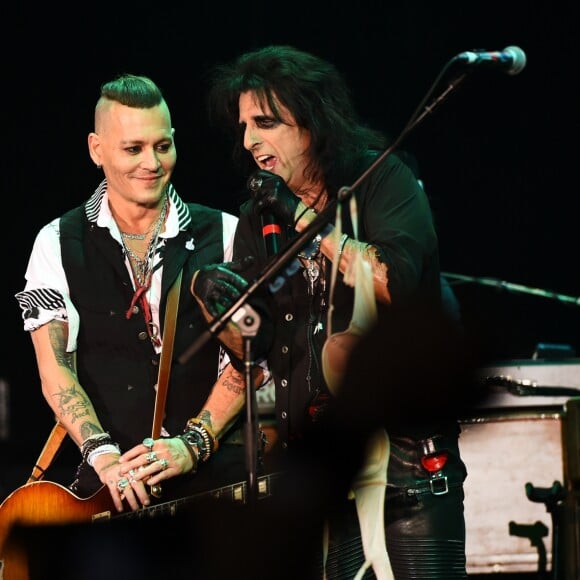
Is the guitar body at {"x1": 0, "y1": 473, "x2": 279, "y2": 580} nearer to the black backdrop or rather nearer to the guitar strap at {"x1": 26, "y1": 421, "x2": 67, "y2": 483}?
the guitar strap at {"x1": 26, "y1": 421, "x2": 67, "y2": 483}

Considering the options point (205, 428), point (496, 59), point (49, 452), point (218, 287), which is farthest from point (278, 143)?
point (49, 452)

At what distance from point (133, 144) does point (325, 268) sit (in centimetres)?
88

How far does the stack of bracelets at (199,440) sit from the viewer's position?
327cm

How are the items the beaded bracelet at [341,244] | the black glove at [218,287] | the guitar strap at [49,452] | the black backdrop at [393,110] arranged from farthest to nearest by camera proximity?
the black backdrop at [393,110] < the guitar strap at [49,452] < the beaded bracelet at [341,244] < the black glove at [218,287]

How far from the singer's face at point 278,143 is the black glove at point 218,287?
1.56 ft

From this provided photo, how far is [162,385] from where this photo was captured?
3406 mm

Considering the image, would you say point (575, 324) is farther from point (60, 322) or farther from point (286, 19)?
point (60, 322)

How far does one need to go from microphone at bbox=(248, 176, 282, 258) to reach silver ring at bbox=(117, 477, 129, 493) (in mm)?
884

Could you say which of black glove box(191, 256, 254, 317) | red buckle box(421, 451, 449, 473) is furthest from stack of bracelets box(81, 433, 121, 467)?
red buckle box(421, 451, 449, 473)

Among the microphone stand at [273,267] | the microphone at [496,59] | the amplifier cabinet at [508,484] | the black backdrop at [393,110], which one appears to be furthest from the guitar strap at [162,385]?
the black backdrop at [393,110]

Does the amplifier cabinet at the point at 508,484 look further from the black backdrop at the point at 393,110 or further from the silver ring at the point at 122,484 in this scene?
the silver ring at the point at 122,484

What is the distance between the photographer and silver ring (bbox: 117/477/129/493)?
3158mm

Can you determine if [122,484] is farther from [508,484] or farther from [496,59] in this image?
[508,484]

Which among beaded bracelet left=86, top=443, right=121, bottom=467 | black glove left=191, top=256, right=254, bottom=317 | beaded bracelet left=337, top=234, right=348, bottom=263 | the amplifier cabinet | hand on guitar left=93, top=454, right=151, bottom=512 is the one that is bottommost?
the amplifier cabinet
